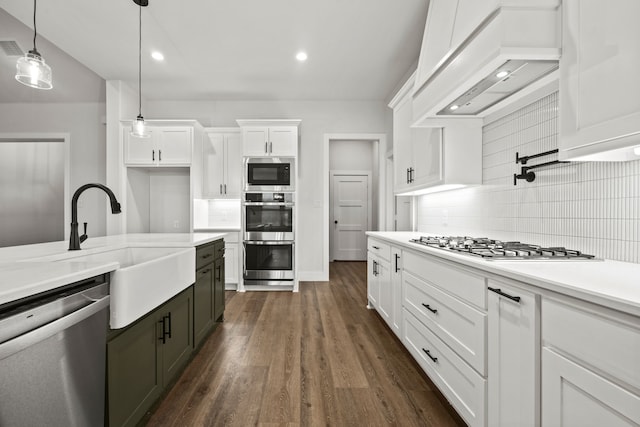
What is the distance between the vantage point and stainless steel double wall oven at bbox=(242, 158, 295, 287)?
4.14 m

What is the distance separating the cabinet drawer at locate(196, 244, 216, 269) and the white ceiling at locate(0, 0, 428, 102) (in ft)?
7.35

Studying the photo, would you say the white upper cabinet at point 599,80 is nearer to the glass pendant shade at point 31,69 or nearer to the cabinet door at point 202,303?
the cabinet door at point 202,303

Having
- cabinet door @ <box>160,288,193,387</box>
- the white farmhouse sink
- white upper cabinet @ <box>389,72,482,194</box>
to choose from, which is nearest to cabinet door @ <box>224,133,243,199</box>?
the white farmhouse sink

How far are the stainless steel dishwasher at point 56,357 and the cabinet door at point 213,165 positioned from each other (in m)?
3.41

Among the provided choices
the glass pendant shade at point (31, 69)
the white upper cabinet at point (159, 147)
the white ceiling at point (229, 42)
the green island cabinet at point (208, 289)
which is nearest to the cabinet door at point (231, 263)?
the green island cabinet at point (208, 289)

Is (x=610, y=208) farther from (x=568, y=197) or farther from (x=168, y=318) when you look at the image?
(x=168, y=318)

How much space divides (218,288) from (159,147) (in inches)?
102

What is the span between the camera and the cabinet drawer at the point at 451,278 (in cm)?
130

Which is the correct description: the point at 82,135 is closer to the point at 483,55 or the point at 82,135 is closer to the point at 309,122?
the point at 309,122

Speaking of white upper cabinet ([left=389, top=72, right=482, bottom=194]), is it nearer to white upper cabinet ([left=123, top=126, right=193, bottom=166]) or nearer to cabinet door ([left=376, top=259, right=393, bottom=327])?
cabinet door ([left=376, top=259, right=393, bottom=327])

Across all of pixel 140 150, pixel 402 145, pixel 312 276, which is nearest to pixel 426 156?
pixel 402 145

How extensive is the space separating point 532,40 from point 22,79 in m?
2.76

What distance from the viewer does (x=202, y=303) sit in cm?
231

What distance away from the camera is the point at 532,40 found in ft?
4.03
